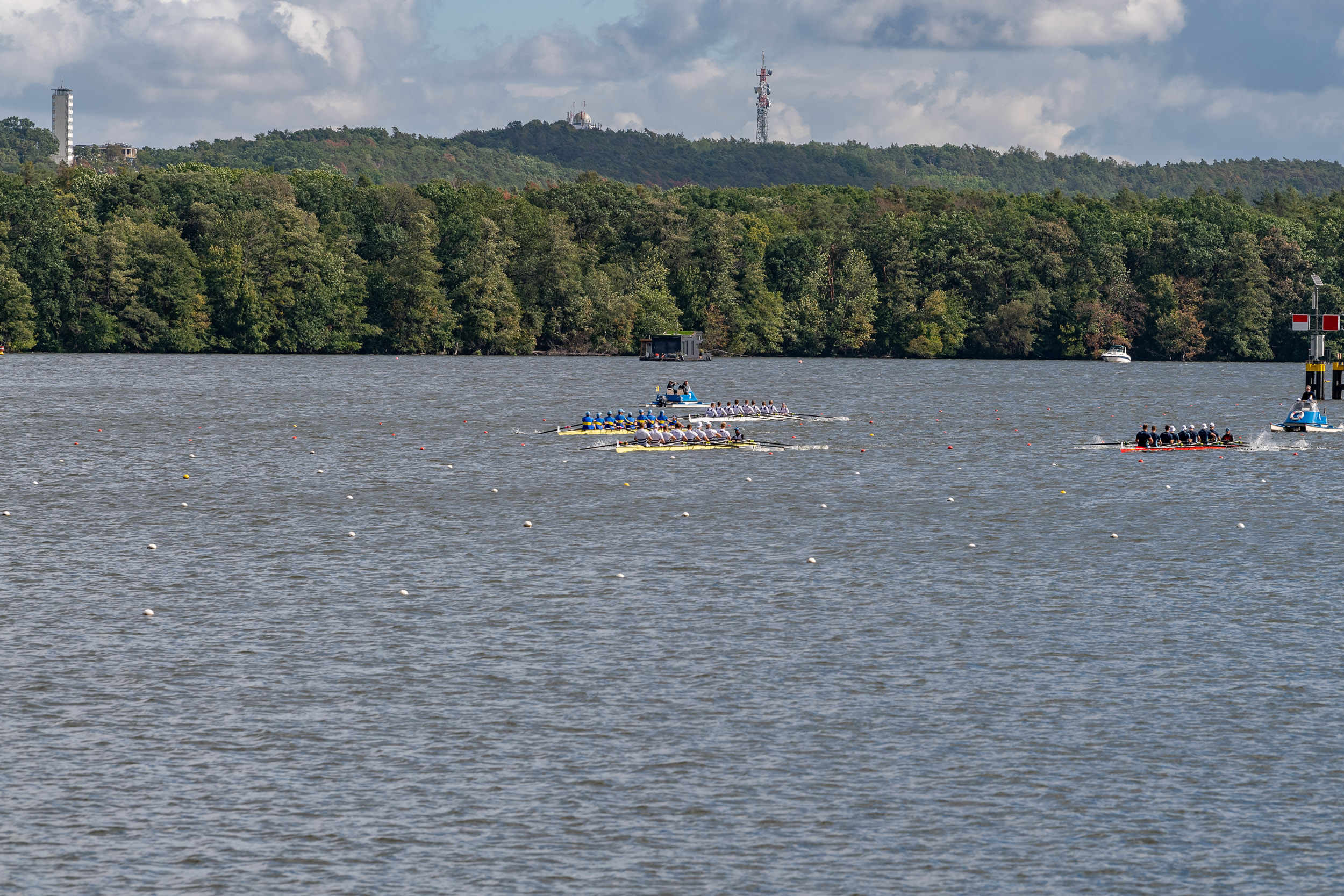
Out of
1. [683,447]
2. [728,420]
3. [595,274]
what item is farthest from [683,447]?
[595,274]

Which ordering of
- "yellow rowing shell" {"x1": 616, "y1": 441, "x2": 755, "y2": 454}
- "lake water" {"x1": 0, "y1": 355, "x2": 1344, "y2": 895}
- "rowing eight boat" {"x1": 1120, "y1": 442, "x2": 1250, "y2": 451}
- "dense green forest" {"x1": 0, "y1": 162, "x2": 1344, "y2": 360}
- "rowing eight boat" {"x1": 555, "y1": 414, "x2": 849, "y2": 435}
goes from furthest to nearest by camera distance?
"dense green forest" {"x1": 0, "y1": 162, "x2": 1344, "y2": 360}, "rowing eight boat" {"x1": 555, "y1": 414, "x2": 849, "y2": 435}, "rowing eight boat" {"x1": 1120, "y1": 442, "x2": 1250, "y2": 451}, "yellow rowing shell" {"x1": 616, "y1": 441, "x2": 755, "y2": 454}, "lake water" {"x1": 0, "y1": 355, "x2": 1344, "y2": 895}

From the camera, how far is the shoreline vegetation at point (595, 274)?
521 ft

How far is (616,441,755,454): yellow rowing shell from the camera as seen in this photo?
2682 inches

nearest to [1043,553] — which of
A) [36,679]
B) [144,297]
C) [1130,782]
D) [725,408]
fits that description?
[1130,782]

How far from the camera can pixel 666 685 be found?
84.1 ft

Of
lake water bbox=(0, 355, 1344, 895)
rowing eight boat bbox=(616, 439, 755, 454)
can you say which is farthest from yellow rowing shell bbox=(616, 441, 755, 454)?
lake water bbox=(0, 355, 1344, 895)

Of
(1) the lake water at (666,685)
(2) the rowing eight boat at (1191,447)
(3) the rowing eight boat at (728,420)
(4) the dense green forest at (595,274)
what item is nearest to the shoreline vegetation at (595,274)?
(4) the dense green forest at (595,274)

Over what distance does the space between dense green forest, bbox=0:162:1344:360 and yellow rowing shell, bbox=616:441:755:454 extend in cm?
9963

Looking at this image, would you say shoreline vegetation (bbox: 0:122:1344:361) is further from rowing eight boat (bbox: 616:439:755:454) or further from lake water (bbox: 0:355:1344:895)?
lake water (bbox: 0:355:1344:895)

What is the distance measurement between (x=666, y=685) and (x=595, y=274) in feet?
487

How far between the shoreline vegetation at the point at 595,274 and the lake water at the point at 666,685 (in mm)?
106415

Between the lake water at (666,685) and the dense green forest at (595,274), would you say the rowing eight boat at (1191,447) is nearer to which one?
the lake water at (666,685)

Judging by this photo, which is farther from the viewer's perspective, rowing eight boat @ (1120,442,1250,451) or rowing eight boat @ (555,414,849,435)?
rowing eight boat @ (555,414,849,435)

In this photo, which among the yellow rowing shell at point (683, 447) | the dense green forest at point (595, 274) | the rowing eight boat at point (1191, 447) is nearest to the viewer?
the yellow rowing shell at point (683, 447)
